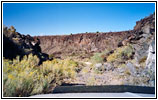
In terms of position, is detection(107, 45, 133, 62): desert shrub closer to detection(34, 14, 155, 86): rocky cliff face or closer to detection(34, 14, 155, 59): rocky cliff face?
detection(34, 14, 155, 86): rocky cliff face

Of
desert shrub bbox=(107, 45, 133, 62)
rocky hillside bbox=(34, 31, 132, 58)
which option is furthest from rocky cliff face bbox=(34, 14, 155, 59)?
desert shrub bbox=(107, 45, 133, 62)

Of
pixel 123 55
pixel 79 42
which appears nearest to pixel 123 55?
pixel 123 55

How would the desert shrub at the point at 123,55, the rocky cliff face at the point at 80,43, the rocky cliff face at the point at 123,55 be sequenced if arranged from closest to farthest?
the rocky cliff face at the point at 123,55, the desert shrub at the point at 123,55, the rocky cliff face at the point at 80,43

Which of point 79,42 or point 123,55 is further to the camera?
point 79,42

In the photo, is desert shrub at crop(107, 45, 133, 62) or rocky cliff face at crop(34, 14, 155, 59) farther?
rocky cliff face at crop(34, 14, 155, 59)

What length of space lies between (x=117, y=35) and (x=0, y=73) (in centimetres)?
2005

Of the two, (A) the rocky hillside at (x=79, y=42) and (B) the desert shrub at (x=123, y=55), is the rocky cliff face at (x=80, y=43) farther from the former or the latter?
(B) the desert shrub at (x=123, y=55)

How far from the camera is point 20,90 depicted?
13.1 feet

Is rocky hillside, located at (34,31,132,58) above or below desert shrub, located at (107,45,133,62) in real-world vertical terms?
above

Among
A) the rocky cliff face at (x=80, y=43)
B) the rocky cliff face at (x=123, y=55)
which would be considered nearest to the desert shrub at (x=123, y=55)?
the rocky cliff face at (x=123, y=55)

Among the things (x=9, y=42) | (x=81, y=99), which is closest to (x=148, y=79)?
(x=81, y=99)

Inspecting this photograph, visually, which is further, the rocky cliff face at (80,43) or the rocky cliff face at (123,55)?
the rocky cliff face at (80,43)

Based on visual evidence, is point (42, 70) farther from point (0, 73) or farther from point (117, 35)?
point (117, 35)

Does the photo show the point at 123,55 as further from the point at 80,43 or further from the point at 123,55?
the point at 80,43
